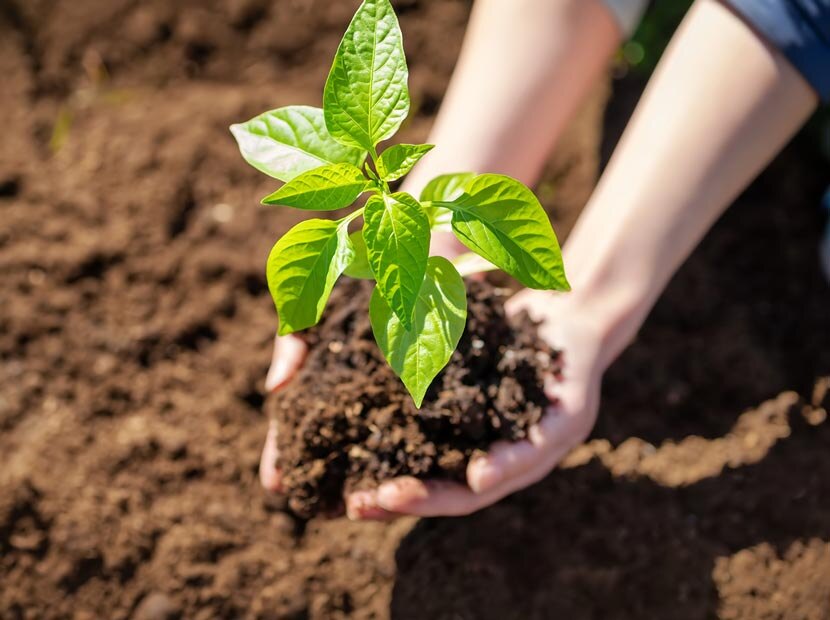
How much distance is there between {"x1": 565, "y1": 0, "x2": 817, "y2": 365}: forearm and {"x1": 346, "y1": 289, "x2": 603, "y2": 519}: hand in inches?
2.6

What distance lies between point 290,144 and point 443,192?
0.28 m

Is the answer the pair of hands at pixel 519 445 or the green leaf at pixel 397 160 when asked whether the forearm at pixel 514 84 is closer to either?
the pair of hands at pixel 519 445

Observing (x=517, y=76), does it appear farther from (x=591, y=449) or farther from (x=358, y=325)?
(x=591, y=449)

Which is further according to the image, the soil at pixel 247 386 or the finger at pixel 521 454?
the soil at pixel 247 386

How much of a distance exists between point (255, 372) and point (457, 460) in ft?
2.70

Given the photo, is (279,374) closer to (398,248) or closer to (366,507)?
(366,507)

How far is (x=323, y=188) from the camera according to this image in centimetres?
122

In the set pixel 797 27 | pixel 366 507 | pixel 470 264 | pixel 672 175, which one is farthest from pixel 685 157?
pixel 366 507

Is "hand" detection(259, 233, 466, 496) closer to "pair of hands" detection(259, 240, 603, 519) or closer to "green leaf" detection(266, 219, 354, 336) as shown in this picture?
"pair of hands" detection(259, 240, 603, 519)

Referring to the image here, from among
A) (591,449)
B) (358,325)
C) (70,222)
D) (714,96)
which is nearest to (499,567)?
(591,449)

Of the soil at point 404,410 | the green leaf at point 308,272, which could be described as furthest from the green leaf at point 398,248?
the soil at point 404,410

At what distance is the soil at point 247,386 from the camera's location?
1.83 metres

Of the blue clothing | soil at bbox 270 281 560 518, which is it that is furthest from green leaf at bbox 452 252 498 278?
the blue clothing

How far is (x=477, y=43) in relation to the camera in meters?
2.02
